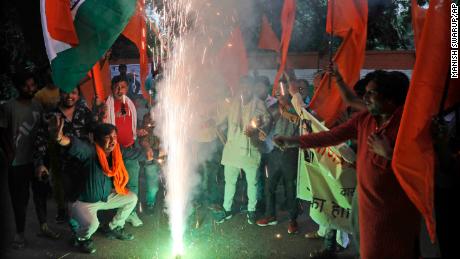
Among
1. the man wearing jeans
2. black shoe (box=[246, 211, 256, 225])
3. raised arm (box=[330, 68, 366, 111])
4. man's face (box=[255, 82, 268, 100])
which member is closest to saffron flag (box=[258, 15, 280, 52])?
man's face (box=[255, 82, 268, 100])

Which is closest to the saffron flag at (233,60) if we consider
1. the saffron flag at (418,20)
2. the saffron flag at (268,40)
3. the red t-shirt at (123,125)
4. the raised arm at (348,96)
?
the saffron flag at (268,40)

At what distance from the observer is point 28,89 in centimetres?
505

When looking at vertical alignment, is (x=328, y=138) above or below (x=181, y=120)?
above

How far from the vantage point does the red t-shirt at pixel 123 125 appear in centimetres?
582

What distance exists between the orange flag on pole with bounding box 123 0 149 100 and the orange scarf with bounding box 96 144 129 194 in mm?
1296

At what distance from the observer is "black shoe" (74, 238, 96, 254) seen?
476 cm

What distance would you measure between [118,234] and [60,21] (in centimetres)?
260

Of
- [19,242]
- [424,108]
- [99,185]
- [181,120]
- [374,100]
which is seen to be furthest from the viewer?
[181,120]

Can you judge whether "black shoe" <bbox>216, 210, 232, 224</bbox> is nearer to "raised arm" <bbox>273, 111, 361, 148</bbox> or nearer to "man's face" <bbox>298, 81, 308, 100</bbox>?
"man's face" <bbox>298, 81, 308, 100</bbox>

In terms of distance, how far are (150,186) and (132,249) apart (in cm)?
132

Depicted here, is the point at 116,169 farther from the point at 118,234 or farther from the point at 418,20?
the point at 418,20

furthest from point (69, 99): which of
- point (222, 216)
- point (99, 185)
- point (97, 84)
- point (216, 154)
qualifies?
point (222, 216)

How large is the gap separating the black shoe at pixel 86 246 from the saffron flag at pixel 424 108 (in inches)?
140

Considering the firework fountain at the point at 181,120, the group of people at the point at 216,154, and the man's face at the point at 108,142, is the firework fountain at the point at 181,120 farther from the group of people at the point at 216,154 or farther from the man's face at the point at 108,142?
the man's face at the point at 108,142
